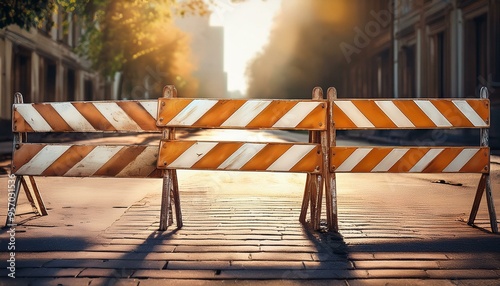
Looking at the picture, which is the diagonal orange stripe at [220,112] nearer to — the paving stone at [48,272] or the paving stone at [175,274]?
the paving stone at [175,274]

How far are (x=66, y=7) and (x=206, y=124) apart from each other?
18.7 ft

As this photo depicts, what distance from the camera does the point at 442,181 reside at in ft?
30.6

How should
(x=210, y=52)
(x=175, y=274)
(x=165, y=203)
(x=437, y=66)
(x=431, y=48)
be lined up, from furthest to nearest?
(x=210, y=52) → (x=431, y=48) → (x=437, y=66) → (x=165, y=203) → (x=175, y=274)

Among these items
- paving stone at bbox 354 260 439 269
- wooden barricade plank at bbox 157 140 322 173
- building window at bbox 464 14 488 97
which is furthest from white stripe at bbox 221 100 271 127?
building window at bbox 464 14 488 97

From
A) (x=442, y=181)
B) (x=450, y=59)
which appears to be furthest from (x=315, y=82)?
(x=442, y=181)

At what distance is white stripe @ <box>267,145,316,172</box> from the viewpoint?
4930 millimetres

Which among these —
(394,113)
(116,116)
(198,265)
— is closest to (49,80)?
(116,116)

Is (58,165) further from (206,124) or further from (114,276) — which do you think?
(114,276)

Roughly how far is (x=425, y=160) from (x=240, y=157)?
5.28ft

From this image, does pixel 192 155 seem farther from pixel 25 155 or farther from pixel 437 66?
pixel 437 66

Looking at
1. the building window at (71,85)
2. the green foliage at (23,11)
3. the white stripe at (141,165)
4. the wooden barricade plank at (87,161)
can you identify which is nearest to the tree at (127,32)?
the green foliage at (23,11)

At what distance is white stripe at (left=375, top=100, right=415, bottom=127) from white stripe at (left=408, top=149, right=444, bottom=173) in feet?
0.99

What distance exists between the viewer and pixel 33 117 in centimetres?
514

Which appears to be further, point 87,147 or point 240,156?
point 87,147
